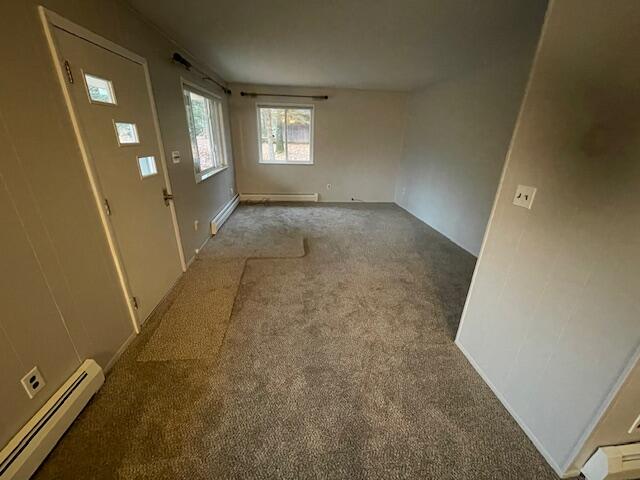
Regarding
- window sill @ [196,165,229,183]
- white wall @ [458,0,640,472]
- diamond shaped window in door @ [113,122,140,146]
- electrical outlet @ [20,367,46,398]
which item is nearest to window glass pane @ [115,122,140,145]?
diamond shaped window in door @ [113,122,140,146]

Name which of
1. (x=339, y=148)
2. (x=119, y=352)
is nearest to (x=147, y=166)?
(x=119, y=352)

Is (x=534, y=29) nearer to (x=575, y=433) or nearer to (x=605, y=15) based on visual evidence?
(x=605, y=15)

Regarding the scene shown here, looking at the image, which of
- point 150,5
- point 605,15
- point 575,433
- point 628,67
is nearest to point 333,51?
point 150,5

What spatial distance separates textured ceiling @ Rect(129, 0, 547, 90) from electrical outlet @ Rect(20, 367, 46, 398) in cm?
244

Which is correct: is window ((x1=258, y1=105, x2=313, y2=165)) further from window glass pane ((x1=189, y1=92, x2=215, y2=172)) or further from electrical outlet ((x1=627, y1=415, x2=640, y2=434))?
electrical outlet ((x1=627, y1=415, x2=640, y2=434))

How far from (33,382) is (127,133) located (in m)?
1.57

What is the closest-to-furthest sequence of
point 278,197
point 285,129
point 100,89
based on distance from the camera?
point 100,89
point 285,129
point 278,197

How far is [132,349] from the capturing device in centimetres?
174

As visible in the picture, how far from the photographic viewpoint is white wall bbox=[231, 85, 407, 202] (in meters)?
5.08

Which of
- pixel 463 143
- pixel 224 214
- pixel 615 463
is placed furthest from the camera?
pixel 224 214

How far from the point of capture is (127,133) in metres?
1.81

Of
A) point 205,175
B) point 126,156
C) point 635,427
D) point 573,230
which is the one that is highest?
point 126,156

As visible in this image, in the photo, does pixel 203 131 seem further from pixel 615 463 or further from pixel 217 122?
pixel 615 463

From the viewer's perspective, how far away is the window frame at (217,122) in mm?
2938
